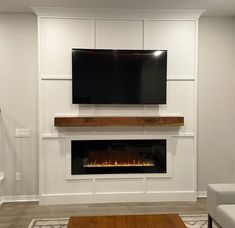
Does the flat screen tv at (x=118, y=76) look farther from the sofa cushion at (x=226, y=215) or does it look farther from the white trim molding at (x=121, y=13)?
the sofa cushion at (x=226, y=215)

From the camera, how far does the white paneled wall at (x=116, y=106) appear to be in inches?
167

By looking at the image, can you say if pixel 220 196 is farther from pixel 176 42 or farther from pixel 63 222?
pixel 176 42

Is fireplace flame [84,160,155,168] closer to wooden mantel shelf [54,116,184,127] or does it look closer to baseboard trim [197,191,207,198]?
wooden mantel shelf [54,116,184,127]

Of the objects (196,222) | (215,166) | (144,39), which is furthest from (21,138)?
(215,166)

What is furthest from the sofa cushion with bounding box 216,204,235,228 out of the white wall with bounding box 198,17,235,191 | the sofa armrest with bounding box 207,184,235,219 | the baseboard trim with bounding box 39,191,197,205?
the white wall with bounding box 198,17,235,191

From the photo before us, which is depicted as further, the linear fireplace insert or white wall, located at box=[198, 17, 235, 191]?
white wall, located at box=[198, 17, 235, 191]

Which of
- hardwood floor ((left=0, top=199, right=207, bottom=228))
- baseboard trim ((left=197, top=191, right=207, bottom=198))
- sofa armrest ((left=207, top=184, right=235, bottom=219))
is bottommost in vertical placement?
hardwood floor ((left=0, top=199, right=207, bottom=228))

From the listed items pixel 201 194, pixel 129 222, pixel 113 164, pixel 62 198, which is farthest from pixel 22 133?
pixel 201 194

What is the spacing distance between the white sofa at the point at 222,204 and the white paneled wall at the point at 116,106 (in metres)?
1.24

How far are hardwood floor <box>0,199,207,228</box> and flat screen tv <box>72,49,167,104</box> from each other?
1440 mm

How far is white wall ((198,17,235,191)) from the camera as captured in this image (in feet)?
15.0

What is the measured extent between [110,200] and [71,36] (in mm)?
2382

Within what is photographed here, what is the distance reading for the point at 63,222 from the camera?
11.7 ft

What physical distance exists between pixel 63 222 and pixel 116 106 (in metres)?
1.70
